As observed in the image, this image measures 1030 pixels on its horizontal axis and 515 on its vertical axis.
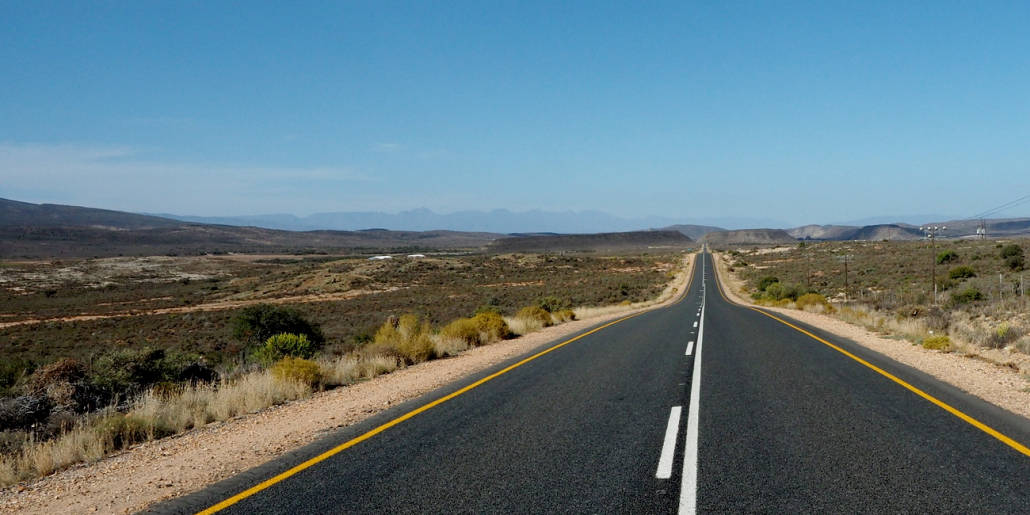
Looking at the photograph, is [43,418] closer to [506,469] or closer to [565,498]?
[506,469]

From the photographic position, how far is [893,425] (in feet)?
23.7

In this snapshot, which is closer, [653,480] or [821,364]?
[653,480]

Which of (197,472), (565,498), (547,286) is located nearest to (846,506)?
(565,498)

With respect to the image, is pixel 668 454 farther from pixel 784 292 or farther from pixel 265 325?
pixel 784 292

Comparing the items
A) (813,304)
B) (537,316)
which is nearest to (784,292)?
(813,304)

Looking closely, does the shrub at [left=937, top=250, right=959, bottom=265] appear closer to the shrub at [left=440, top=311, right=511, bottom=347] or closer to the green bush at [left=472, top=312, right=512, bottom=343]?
the green bush at [left=472, top=312, right=512, bottom=343]

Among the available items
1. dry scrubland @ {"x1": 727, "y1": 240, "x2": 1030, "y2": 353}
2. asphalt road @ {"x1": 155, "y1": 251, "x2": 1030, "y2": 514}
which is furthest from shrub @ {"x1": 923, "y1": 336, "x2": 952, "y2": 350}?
asphalt road @ {"x1": 155, "y1": 251, "x2": 1030, "y2": 514}

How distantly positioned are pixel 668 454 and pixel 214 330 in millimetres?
39930

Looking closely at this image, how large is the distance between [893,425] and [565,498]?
4.54 meters

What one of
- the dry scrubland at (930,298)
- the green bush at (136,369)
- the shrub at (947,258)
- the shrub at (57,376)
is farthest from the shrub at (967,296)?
the shrub at (57,376)

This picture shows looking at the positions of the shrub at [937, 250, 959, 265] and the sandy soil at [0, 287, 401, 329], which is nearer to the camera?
the sandy soil at [0, 287, 401, 329]

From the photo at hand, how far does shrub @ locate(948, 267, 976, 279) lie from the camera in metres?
43.7

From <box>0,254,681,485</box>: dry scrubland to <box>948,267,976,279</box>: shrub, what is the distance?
2243cm

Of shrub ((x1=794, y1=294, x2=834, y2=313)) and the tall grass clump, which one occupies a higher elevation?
the tall grass clump
